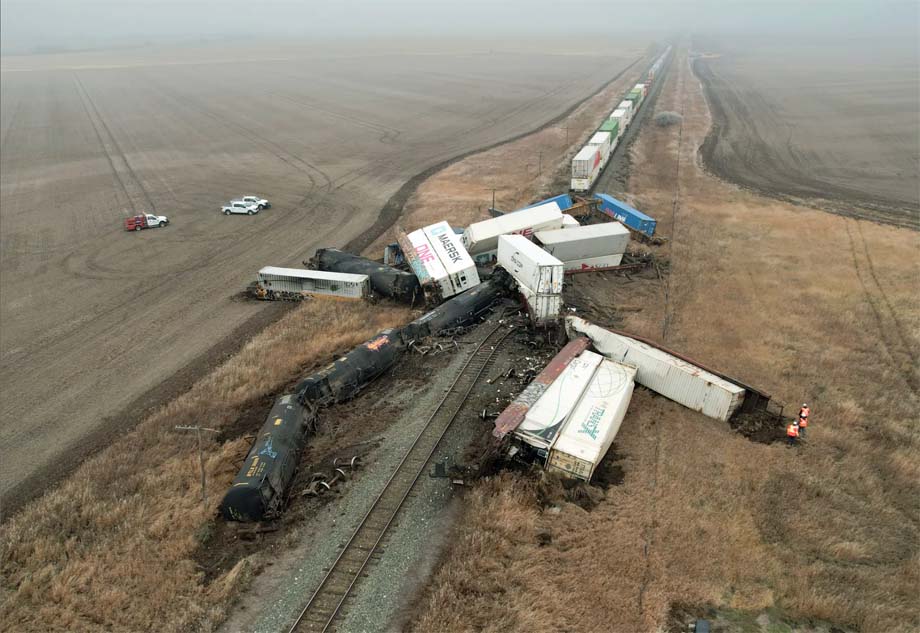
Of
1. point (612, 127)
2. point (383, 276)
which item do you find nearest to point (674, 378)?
point (383, 276)

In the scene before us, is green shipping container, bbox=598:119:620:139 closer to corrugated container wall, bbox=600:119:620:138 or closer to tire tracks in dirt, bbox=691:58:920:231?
corrugated container wall, bbox=600:119:620:138

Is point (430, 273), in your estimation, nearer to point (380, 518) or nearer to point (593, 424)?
point (593, 424)

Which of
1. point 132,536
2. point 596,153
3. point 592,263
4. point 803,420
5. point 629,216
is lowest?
point 132,536

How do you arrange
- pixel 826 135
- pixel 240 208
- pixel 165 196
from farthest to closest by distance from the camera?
pixel 826 135 → pixel 165 196 → pixel 240 208

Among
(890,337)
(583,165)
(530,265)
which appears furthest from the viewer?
(583,165)

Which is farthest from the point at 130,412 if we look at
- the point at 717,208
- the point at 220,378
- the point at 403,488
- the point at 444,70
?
the point at 444,70

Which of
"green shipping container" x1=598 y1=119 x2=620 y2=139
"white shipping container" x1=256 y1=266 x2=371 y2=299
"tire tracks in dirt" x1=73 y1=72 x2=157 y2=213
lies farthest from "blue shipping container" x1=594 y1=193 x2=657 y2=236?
"tire tracks in dirt" x1=73 y1=72 x2=157 y2=213

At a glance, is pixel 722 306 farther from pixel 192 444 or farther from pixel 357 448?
pixel 192 444
